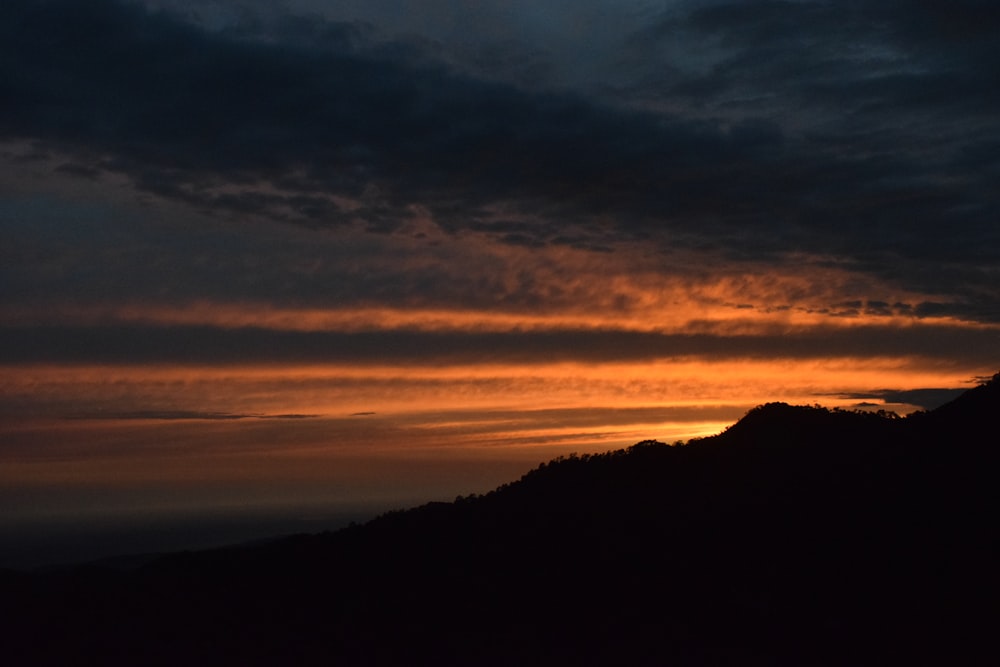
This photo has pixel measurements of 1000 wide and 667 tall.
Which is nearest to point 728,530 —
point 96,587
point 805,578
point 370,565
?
point 805,578

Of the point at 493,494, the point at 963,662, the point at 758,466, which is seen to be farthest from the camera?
the point at 493,494

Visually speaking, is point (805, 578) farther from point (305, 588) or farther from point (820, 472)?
point (305, 588)

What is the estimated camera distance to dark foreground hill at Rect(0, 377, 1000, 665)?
89.2 ft

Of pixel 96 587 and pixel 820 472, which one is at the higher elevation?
pixel 820 472

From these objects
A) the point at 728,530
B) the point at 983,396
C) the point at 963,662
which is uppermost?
the point at 983,396

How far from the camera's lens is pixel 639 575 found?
105 ft

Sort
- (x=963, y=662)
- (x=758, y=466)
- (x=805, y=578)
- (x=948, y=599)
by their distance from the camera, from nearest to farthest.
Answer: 1. (x=963, y=662)
2. (x=948, y=599)
3. (x=805, y=578)
4. (x=758, y=466)

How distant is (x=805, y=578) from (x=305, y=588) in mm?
17818

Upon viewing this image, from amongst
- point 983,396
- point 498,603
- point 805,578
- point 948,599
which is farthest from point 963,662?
point 983,396

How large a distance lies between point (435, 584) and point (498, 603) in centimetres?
333

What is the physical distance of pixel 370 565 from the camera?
→ 3756 centimetres

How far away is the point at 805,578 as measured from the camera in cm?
3006

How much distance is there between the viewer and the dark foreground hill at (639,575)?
27.2 metres

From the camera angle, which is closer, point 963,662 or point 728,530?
point 963,662
